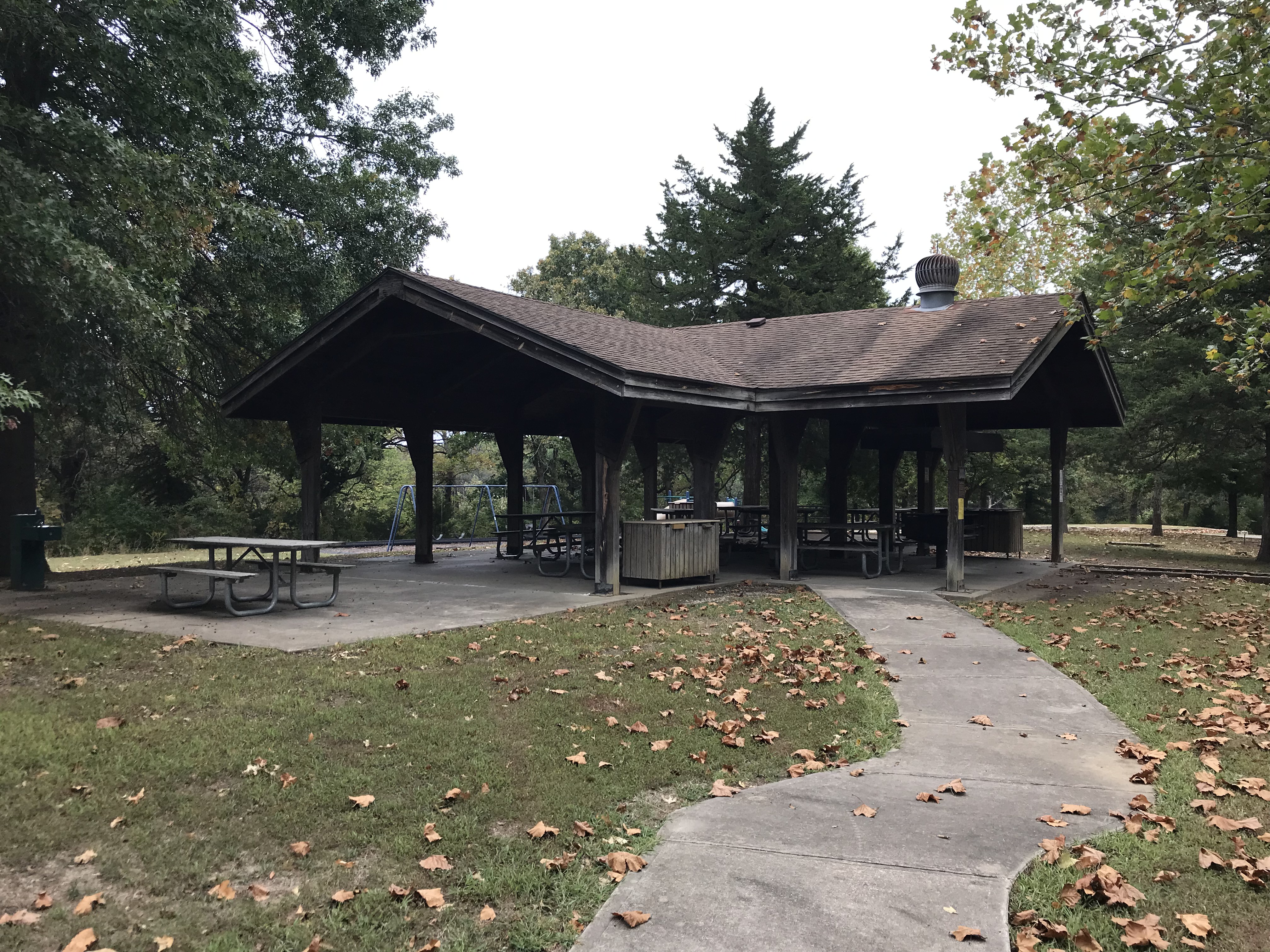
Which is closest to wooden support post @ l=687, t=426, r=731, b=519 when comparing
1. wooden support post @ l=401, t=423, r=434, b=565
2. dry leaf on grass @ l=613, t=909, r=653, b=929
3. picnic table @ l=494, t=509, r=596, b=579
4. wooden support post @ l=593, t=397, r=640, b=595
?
picnic table @ l=494, t=509, r=596, b=579

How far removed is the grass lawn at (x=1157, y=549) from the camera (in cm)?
1912

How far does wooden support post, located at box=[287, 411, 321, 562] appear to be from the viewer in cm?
1441

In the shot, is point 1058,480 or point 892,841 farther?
point 1058,480

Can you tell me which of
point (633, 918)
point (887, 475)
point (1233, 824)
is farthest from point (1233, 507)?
point (633, 918)

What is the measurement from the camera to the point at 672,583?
13.5 meters

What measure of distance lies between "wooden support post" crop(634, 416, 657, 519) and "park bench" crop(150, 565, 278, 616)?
7.39 meters

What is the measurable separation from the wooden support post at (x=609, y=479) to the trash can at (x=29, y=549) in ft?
23.4

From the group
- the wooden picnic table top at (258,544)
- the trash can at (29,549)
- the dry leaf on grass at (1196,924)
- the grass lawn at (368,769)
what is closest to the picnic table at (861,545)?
the grass lawn at (368,769)

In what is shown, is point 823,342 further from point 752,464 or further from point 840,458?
point 752,464

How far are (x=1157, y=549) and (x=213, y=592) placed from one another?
882 inches

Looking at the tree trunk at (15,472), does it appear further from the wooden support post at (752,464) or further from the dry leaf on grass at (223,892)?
the wooden support post at (752,464)

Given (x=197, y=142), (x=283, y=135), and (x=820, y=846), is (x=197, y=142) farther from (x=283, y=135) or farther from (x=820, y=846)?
(x=820, y=846)

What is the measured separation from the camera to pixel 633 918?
3131mm

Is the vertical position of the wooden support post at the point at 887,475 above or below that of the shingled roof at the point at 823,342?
below
